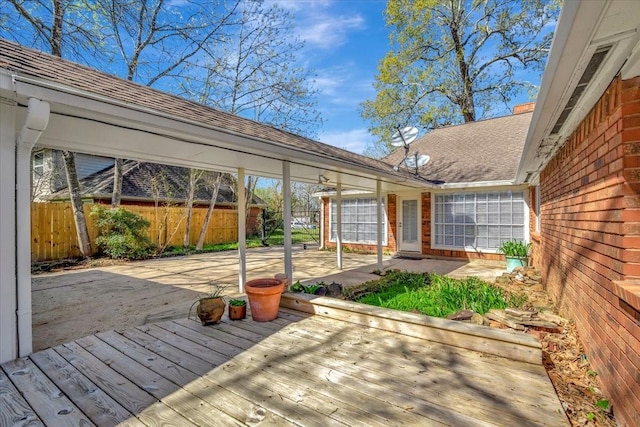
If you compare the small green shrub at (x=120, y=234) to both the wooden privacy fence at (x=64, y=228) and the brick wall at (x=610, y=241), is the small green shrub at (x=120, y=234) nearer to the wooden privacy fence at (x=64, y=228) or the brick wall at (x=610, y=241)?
the wooden privacy fence at (x=64, y=228)

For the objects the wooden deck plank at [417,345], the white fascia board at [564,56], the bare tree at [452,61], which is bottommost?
the wooden deck plank at [417,345]

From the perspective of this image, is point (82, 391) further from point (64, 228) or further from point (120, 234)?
point (64, 228)

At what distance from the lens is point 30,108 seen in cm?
238

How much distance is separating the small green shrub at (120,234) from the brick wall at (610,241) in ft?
37.9

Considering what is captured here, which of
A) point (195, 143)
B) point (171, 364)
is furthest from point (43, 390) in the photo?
point (195, 143)

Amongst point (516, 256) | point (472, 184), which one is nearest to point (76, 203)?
point (472, 184)

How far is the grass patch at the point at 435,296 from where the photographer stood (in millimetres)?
4383

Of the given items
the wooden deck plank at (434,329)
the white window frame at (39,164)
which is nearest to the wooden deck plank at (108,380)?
the wooden deck plank at (434,329)

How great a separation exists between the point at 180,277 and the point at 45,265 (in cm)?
475

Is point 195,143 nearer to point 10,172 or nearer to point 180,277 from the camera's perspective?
point 10,172

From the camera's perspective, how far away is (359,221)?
12.3 m

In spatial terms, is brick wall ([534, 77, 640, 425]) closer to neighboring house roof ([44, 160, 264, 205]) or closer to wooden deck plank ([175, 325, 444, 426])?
wooden deck plank ([175, 325, 444, 426])

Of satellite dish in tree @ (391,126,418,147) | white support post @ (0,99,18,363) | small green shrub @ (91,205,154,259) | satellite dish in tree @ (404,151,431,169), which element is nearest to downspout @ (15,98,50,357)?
white support post @ (0,99,18,363)

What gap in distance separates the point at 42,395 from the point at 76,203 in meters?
9.41
